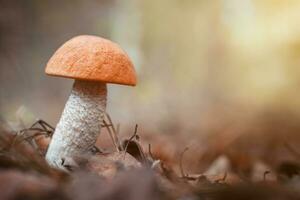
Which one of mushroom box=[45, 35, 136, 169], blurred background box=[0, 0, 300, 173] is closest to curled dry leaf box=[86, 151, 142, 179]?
mushroom box=[45, 35, 136, 169]

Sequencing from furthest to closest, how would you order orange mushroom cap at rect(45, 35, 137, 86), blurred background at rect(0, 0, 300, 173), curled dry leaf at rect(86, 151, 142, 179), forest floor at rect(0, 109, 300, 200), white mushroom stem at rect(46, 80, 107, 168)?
blurred background at rect(0, 0, 300, 173) < white mushroom stem at rect(46, 80, 107, 168) < orange mushroom cap at rect(45, 35, 137, 86) < curled dry leaf at rect(86, 151, 142, 179) < forest floor at rect(0, 109, 300, 200)

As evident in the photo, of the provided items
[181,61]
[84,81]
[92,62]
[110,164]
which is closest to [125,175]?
[110,164]

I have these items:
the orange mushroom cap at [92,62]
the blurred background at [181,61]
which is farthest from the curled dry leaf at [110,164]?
the blurred background at [181,61]

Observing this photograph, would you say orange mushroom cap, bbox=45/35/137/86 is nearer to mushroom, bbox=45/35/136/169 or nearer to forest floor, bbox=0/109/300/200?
mushroom, bbox=45/35/136/169

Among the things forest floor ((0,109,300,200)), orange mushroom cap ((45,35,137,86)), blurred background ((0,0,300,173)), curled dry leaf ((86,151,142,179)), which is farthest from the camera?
blurred background ((0,0,300,173))

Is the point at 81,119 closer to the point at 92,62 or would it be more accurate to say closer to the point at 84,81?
the point at 84,81

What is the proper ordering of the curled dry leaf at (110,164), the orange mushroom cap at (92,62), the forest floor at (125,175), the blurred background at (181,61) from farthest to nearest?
the blurred background at (181,61)
the orange mushroom cap at (92,62)
the curled dry leaf at (110,164)
the forest floor at (125,175)

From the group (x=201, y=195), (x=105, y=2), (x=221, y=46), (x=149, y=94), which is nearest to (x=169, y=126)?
(x=149, y=94)

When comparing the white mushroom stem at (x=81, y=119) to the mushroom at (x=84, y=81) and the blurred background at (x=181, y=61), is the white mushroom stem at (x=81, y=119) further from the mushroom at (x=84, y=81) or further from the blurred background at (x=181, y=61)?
the blurred background at (x=181, y=61)
